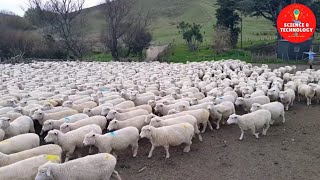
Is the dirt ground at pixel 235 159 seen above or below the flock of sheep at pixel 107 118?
below

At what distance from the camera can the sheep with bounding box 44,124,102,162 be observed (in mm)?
8242

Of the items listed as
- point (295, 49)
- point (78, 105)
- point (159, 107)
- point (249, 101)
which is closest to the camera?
point (159, 107)

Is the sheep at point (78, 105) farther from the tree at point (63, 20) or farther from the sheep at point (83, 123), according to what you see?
the tree at point (63, 20)

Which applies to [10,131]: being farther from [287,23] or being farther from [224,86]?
[287,23]

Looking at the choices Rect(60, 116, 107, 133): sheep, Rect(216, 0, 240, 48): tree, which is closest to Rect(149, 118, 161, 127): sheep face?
Rect(60, 116, 107, 133): sheep

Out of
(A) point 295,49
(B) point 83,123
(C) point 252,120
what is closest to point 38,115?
(B) point 83,123

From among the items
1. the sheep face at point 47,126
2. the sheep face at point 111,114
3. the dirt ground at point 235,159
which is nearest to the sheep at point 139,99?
the sheep face at point 111,114

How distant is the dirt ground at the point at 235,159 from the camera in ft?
26.2

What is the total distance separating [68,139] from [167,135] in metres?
2.53

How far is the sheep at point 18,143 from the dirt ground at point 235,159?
221 cm

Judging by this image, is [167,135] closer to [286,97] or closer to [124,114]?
[124,114]

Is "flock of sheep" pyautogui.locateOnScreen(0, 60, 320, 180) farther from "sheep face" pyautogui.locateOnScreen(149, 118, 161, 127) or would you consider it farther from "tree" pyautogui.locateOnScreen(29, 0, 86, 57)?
"tree" pyautogui.locateOnScreen(29, 0, 86, 57)

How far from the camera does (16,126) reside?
9.48 m

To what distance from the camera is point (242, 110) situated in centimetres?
1338
